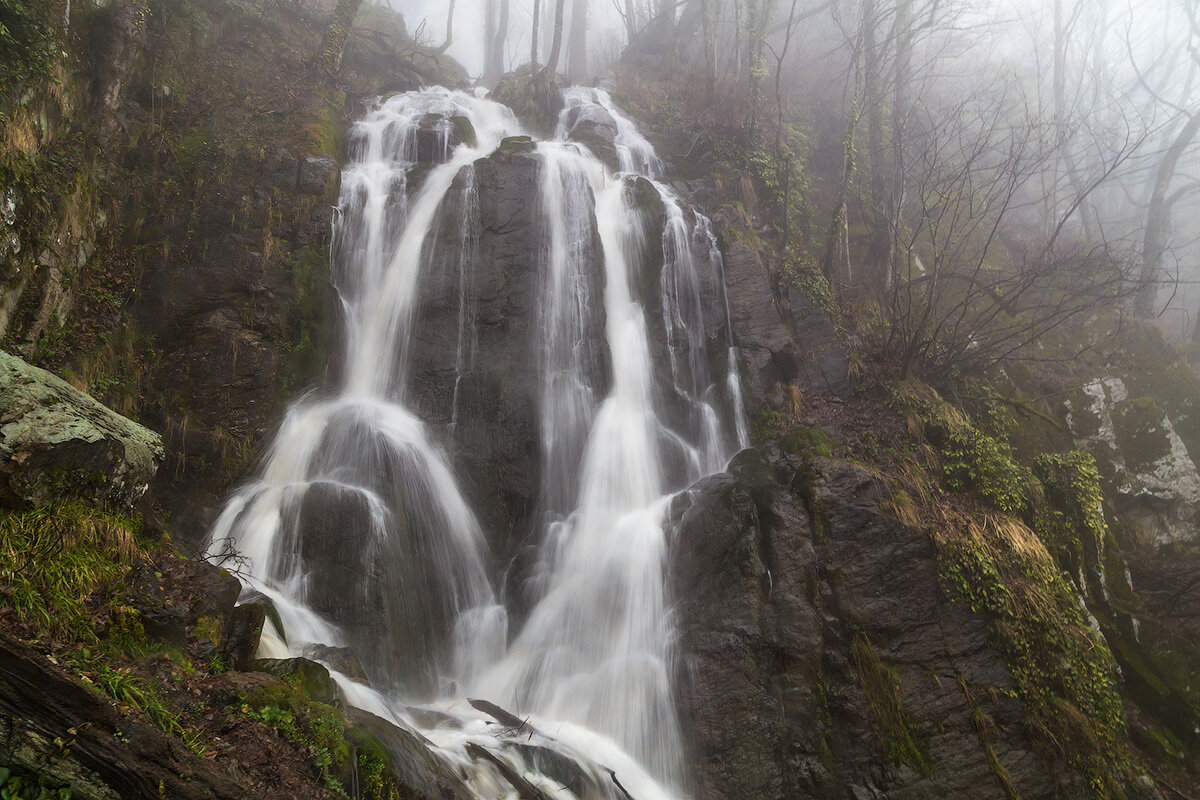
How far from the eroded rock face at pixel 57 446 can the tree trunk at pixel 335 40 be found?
1331 centimetres

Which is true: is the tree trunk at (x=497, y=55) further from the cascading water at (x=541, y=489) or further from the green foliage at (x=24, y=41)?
the green foliage at (x=24, y=41)

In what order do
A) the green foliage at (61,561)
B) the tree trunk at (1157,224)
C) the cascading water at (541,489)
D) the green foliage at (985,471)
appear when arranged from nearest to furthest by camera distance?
1. the green foliage at (61,561)
2. the cascading water at (541,489)
3. the green foliage at (985,471)
4. the tree trunk at (1157,224)

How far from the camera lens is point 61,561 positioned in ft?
14.5

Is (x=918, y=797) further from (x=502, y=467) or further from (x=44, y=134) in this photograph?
(x=44, y=134)

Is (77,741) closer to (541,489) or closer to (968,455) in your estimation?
(541,489)

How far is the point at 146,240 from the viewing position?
9773 mm

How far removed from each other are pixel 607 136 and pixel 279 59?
27.6ft

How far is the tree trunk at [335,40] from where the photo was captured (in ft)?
50.9

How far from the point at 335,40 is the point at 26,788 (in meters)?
17.7

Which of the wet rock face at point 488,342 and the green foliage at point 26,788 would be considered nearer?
the green foliage at point 26,788

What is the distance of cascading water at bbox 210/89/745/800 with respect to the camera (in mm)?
7105

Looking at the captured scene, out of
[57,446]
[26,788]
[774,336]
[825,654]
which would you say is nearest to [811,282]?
[774,336]

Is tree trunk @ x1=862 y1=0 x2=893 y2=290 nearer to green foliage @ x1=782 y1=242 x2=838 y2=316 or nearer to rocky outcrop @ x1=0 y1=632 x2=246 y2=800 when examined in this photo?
green foliage @ x1=782 y1=242 x2=838 y2=316

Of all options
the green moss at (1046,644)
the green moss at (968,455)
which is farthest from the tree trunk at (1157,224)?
the green moss at (1046,644)
